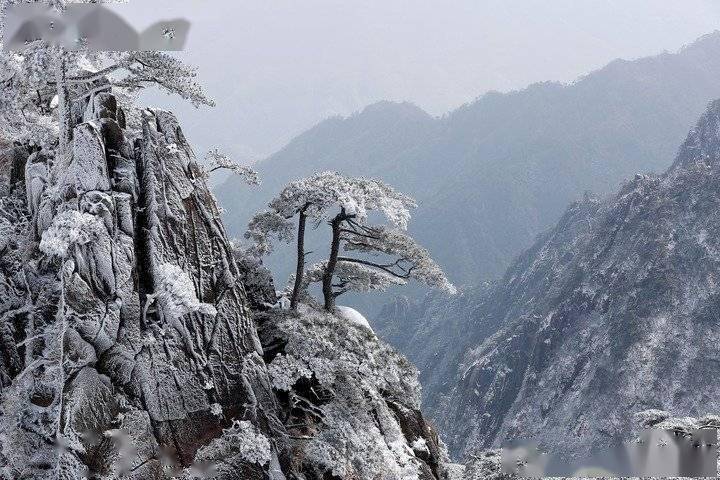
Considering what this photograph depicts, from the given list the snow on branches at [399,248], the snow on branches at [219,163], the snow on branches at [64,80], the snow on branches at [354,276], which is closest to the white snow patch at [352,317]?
the snow on branches at [354,276]

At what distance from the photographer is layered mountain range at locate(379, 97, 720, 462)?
206 feet

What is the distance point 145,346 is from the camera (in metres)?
12.7

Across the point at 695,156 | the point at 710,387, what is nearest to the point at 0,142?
the point at 710,387

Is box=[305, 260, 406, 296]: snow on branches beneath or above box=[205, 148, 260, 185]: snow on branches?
beneath

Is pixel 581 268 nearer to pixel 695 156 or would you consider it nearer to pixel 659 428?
pixel 695 156

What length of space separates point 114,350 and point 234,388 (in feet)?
8.82

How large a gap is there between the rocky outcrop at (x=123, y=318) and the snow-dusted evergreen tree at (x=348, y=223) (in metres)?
2.27

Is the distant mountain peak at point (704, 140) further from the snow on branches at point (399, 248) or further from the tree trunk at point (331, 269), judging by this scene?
the tree trunk at point (331, 269)

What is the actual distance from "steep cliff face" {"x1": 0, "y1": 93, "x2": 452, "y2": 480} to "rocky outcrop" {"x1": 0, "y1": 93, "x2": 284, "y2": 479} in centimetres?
3

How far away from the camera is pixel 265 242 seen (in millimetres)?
16531

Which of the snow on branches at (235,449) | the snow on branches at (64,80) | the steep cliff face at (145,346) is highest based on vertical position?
the snow on branches at (64,80)

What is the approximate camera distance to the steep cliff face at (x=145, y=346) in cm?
1191

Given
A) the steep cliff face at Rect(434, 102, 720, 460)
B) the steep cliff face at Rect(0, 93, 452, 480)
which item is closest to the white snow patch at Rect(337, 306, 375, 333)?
the steep cliff face at Rect(0, 93, 452, 480)

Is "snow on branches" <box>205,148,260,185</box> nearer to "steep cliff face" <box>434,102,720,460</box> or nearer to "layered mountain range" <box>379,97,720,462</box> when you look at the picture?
"layered mountain range" <box>379,97,720,462</box>
